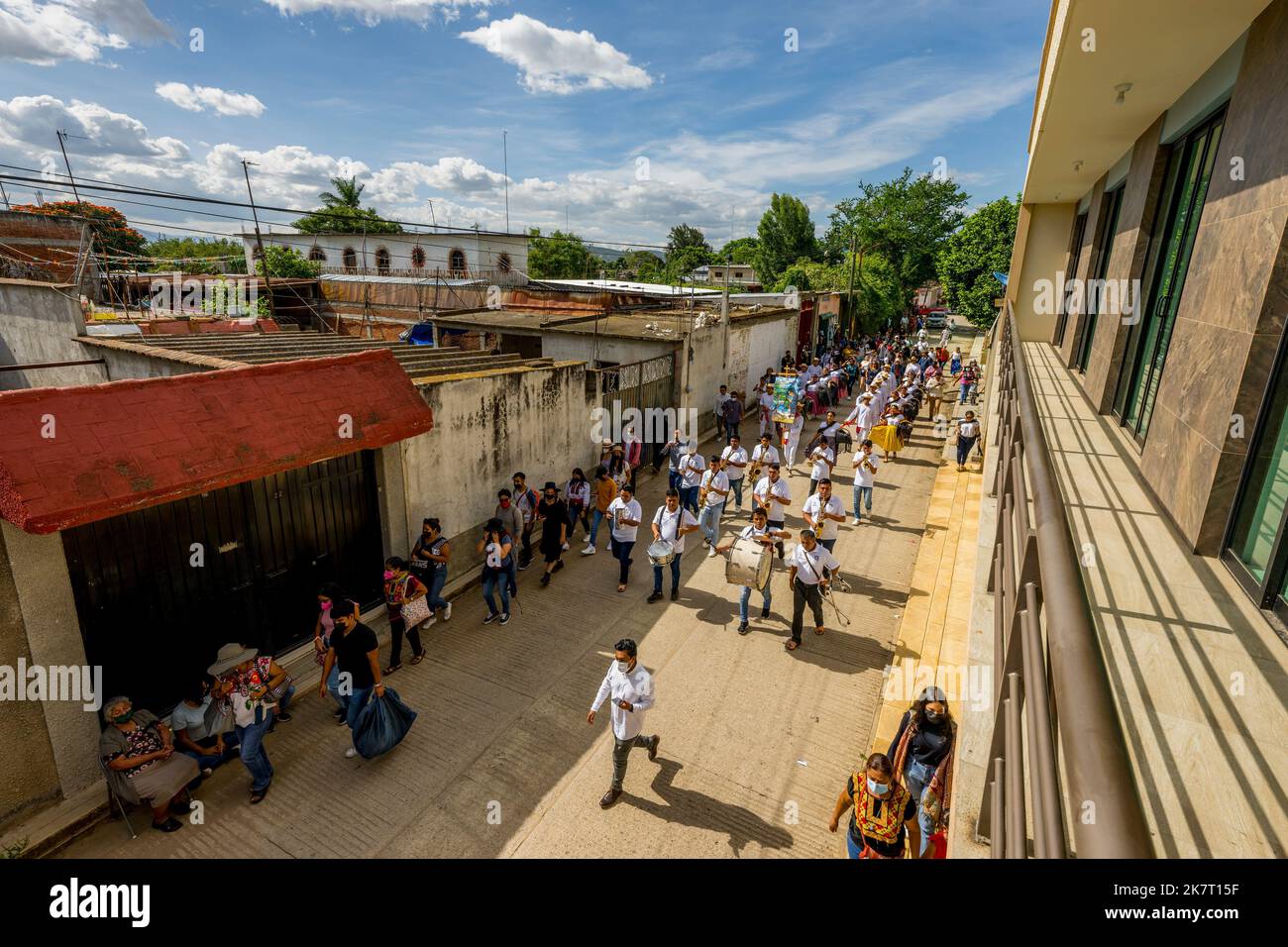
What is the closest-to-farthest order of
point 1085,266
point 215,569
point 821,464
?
1. point 215,569
2. point 821,464
3. point 1085,266

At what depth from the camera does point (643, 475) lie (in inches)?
572

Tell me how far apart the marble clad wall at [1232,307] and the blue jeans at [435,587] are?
7562 mm

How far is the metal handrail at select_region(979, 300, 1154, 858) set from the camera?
91 cm

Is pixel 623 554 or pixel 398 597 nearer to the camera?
pixel 398 597

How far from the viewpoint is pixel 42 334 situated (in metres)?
10.4

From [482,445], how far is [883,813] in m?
7.25

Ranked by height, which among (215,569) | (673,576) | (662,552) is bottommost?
(673,576)

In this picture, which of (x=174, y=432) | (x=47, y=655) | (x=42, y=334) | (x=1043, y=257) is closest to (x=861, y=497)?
(x=1043, y=257)

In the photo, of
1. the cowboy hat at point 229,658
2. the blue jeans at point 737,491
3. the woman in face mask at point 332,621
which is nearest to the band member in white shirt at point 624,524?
the blue jeans at point 737,491

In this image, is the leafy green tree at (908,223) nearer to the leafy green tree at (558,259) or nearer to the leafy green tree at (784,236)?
the leafy green tree at (784,236)

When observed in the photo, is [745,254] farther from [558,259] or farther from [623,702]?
[623,702]

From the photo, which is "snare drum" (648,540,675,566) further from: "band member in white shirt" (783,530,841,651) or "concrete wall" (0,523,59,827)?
"concrete wall" (0,523,59,827)

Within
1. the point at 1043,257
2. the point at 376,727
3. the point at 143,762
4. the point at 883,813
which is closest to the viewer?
the point at 883,813

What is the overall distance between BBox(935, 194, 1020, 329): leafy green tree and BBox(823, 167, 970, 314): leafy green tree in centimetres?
1976
